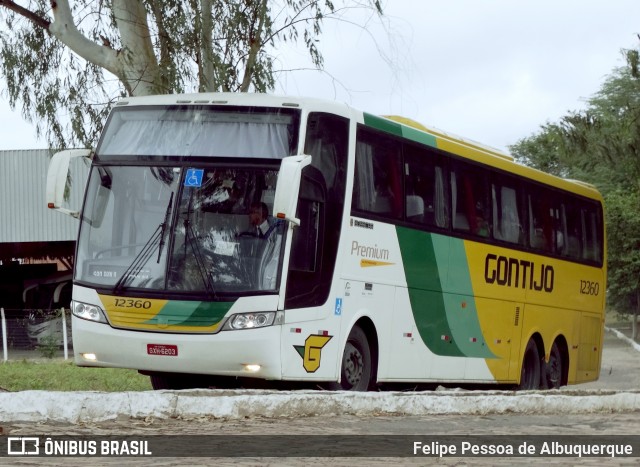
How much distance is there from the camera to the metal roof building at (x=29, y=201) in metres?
38.6

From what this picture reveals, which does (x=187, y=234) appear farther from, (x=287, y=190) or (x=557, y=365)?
(x=557, y=365)

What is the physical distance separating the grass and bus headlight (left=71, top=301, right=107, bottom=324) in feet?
14.9

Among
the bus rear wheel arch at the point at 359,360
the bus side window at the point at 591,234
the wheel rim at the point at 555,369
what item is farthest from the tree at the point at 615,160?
the bus rear wheel arch at the point at 359,360

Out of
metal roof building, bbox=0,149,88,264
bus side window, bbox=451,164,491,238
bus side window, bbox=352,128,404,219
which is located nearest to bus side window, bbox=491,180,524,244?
bus side window, bbox=451,164,491,238

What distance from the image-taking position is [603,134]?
3288 cm

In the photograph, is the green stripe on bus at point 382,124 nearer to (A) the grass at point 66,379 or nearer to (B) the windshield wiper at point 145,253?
(B) the windshield wiper at point 145,253

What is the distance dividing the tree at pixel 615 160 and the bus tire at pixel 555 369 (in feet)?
33.3

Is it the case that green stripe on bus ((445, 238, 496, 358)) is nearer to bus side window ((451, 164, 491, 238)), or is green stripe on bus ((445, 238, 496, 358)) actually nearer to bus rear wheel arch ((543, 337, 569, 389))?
bus side window ((451, 164, 491, 238))

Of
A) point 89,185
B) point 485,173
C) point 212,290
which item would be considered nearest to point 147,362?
point 212,290

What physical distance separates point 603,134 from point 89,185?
2140 cm

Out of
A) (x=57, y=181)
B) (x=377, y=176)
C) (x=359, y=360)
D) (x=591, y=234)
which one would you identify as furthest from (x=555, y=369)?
(x=57, y=181)

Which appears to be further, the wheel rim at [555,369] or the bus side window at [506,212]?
the wheel rim at [555,369]

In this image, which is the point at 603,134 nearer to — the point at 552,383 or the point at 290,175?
the point at 552,383

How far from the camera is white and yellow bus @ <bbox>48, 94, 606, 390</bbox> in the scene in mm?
13133
